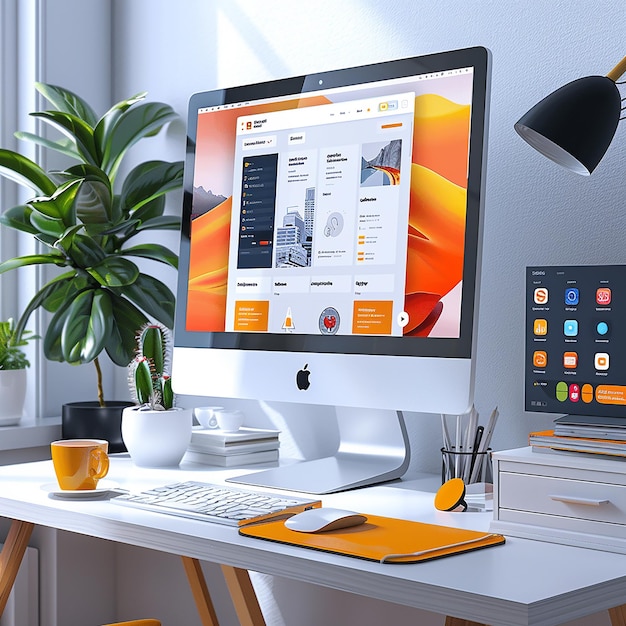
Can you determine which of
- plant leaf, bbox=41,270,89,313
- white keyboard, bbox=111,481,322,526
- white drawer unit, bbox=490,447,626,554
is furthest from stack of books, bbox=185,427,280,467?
white drawer unit, bbox=490,447,626,554

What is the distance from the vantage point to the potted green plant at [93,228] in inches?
70.0

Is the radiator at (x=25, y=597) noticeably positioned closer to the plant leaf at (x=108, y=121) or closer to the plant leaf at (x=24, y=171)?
the plant leaf at (x=24, y=171)

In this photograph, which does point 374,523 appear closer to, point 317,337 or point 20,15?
point 317,337

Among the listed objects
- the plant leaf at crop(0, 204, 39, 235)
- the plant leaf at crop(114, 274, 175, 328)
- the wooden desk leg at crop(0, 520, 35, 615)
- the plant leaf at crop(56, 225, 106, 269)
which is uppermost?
the plant leaf at crop(0, 204, 39, 235)

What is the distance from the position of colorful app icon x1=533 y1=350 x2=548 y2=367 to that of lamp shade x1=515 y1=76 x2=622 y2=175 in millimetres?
224

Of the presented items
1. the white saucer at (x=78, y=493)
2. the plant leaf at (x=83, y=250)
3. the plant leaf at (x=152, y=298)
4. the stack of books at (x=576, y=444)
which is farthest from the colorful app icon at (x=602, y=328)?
the plant leaf at (x=83, y=250)

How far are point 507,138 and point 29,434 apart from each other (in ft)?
3.59

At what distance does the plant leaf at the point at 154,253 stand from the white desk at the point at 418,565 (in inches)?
26.3

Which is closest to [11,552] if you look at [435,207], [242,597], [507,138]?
[242,597]

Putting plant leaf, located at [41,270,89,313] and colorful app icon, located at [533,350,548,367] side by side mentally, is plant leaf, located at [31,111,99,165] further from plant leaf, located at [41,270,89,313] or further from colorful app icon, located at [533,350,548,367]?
colorful app icon, located at [533,350,548,367]

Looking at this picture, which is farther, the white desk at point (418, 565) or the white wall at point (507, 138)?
the white wall at point (507, 138)

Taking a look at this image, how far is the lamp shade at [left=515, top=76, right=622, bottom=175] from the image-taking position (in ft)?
3.59

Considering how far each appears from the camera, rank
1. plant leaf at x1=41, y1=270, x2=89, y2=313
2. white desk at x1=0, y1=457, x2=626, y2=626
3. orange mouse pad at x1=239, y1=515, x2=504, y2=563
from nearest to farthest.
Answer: white desk at x1=0, y1=457, x2=626, y2=626, orange mouse pad at x1=239, y1=515, x2=504, y2=563, plant leaf at x1=41, y1=270, x2=89, y2=313

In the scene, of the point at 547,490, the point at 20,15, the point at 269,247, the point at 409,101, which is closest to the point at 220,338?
the point at 269,247
